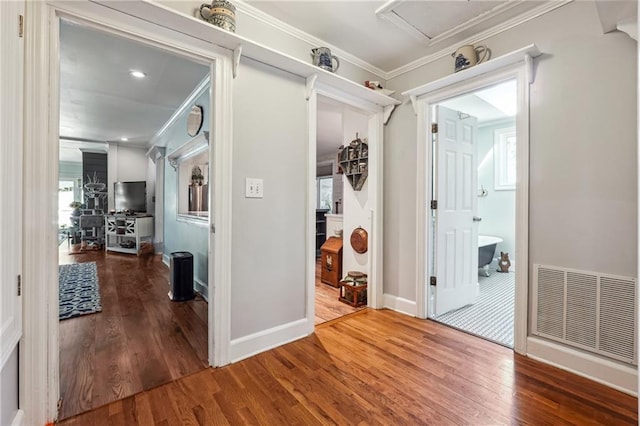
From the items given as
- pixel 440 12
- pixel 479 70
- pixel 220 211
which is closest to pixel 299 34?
pixel 440 12

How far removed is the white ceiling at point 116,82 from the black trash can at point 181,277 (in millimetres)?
1952

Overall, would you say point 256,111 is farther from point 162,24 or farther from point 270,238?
point 270,238

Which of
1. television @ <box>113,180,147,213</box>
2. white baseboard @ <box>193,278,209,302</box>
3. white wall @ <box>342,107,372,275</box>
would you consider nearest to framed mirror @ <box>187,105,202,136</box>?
white wall @ <box>342,107,372,275</box>

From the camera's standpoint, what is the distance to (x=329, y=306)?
9.81ft

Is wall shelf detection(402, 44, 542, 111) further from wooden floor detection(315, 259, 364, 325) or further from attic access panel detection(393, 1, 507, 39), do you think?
wooden floor detection(315, 259, 364, 325)

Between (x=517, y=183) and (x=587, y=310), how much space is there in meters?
0.89

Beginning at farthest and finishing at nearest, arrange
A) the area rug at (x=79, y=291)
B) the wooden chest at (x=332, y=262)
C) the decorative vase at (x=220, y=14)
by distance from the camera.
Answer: the wooden chest at (x=332, y=262), the area rug at (x=79, y=291), the decorative vase at (x=220, y=14)

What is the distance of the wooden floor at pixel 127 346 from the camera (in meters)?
1.64

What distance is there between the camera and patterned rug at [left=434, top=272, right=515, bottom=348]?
7.71 ft

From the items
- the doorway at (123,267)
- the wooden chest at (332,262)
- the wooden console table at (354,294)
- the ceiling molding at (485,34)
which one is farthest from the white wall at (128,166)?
the ceiling molding at (485,34)

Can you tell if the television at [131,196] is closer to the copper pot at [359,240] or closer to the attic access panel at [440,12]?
the copper pot at [359,240]

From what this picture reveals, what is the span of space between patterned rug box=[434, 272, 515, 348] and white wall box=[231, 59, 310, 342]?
1445 mm

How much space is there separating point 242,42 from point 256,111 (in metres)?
0.42

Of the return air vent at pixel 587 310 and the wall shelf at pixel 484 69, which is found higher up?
the wall shelf at pixel 484 69
